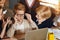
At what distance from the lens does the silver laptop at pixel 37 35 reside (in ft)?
6.77

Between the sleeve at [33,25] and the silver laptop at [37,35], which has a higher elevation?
the sleeve at [33,25]

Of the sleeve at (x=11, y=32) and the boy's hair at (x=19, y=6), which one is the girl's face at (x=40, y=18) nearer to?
the boy's hair at (x=19, y=6)

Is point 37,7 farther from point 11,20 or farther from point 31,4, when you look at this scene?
point 11,20

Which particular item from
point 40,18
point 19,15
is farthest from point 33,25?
point 19,15

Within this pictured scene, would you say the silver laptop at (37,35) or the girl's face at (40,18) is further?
the girl's face at (40,18)

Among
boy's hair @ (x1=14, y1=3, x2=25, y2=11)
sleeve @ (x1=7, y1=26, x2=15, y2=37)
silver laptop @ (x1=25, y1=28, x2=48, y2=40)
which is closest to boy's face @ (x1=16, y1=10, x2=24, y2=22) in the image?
boy's hair @ (x1=14, y1=3, x2=25, y2=11)

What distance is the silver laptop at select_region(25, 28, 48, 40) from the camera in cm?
206

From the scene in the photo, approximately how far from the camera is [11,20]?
7.26 ft

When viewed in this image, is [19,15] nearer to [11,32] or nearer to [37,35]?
[11,32]

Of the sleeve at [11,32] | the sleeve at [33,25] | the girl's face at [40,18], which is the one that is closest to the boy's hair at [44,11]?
the girl's face at [40,18]

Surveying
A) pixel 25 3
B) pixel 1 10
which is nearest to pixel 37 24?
pixel 25 3

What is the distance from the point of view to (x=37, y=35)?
84.9 inches

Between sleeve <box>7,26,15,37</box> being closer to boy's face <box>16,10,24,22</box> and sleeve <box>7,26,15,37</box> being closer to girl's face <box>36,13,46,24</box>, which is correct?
Result: boy's face <box>16,10,24,22</box>

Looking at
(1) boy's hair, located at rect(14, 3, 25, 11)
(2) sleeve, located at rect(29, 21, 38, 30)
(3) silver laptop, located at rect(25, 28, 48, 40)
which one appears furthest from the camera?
(2) sleeve, located at rect(29, 21, 38, 30)
